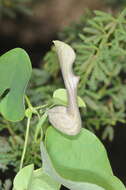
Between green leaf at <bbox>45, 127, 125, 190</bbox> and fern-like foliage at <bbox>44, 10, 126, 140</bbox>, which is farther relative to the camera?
fern-like foliage at <bbox>44, 10, 126, 140</bbox>

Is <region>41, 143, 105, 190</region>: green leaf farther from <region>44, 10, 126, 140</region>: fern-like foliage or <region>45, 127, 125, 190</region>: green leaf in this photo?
<region>44, 10, 126, 140</region>: fern-like foliage

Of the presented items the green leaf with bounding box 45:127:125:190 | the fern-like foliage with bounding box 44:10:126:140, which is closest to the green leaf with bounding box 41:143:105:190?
the green leaf with bounding box 45:127:125:190

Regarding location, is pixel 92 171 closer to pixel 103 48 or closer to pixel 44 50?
pixel 103 48

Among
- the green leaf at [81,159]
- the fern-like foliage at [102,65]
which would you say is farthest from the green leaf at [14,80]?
the fern-like foliage at [102,65]

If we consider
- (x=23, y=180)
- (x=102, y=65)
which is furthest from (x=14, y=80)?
(x=102, y=65)

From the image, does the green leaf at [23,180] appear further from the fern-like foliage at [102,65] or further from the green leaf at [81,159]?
the fern-like foliage at [102,65]

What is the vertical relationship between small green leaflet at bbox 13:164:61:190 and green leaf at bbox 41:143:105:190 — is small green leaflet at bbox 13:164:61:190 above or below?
below
